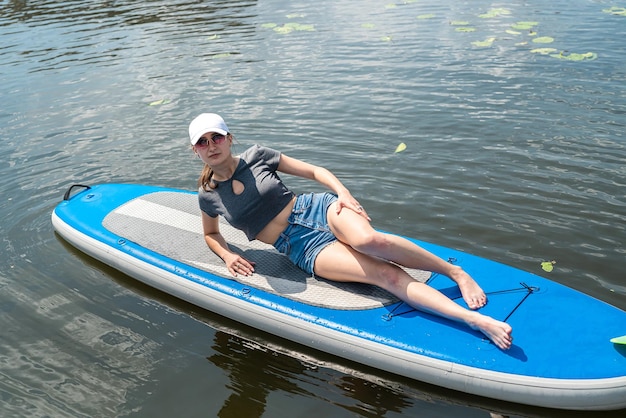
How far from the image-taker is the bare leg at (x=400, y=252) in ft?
14.1

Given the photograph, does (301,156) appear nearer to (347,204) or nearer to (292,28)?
(347,204)

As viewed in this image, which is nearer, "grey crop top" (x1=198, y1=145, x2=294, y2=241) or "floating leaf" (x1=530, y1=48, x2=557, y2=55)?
"grey crop top" (x1=198, y1=145, x2=294, y2=241)

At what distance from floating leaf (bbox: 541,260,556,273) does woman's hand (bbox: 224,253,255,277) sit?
2.71 m

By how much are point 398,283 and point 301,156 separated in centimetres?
418

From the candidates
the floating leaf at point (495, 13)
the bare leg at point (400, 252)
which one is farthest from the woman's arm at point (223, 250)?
the floating leaf at point (495, 13)

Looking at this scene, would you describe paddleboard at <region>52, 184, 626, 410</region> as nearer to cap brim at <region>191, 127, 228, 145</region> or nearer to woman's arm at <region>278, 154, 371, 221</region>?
woman's arm at <region>278, 154, 371, 221</region>

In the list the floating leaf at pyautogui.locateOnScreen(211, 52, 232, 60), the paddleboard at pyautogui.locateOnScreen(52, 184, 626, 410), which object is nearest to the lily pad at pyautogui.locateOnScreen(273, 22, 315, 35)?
the floating leaf at pyautogui.locateOnScreen(211, 52, 232, 60)

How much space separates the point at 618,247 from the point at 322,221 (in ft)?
9.87

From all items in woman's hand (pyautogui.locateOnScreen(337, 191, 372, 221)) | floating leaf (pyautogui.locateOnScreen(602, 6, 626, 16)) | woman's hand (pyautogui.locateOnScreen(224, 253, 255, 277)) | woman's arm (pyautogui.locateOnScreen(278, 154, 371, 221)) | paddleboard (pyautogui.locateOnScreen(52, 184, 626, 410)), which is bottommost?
paddleboard (pyautogui.locateOnScreen(52, 184, 626, 410))

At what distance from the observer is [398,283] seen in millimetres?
4422

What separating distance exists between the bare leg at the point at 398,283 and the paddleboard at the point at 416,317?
0.25ft

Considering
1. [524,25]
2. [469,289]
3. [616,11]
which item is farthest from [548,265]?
[616,11]

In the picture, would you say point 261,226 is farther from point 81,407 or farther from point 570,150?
point 570,150

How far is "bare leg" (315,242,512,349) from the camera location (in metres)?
4.01
